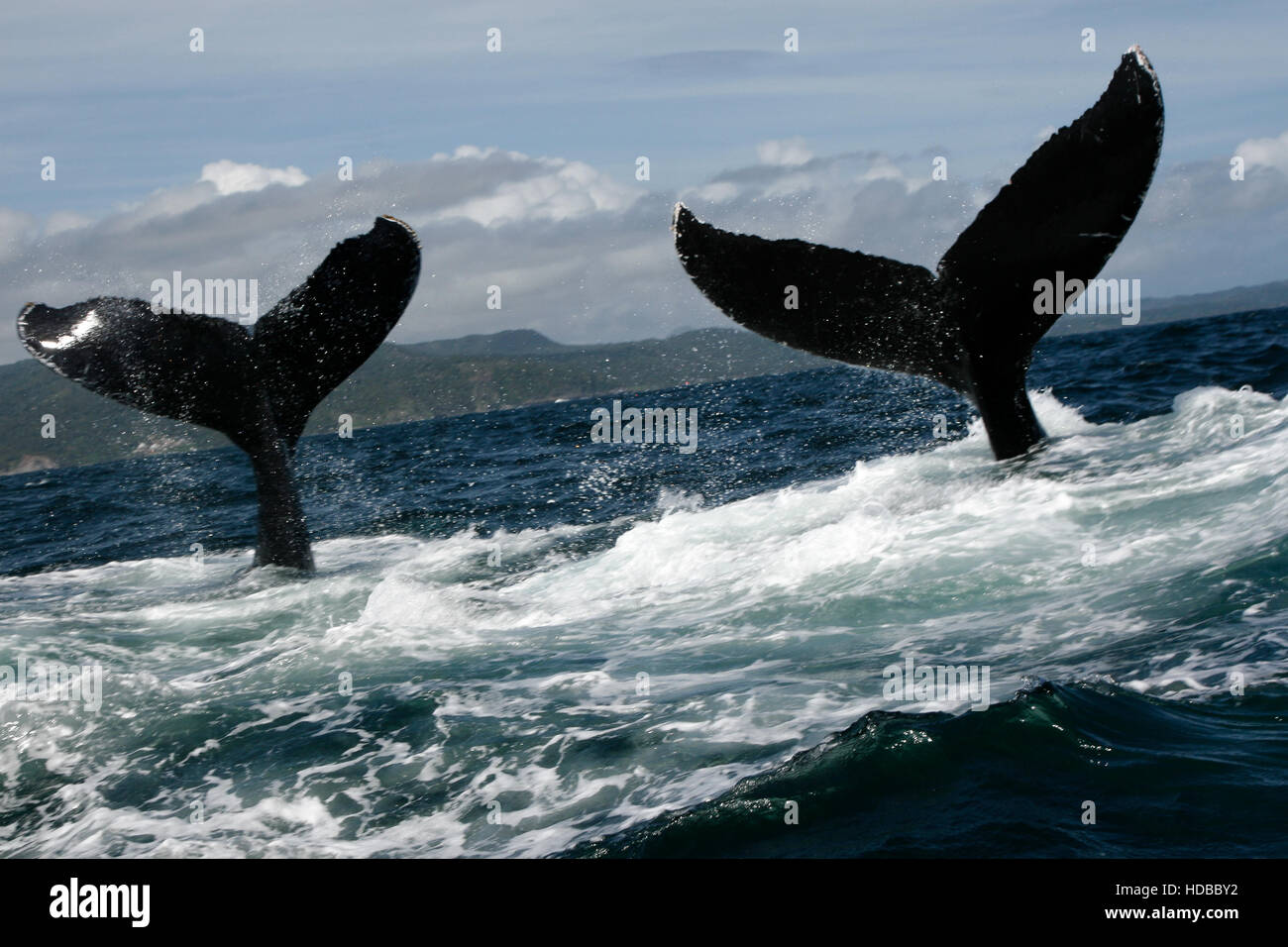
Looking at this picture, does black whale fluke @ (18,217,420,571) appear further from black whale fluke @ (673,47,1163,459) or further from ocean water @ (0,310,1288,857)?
black whale fluke @ (673,47,1163,459)

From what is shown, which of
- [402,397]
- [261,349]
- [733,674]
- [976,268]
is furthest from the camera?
[402,397]

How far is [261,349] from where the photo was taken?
32.8ft

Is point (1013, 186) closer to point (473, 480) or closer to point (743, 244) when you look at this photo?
point (743, 244)

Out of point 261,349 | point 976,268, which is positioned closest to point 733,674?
point 976,268

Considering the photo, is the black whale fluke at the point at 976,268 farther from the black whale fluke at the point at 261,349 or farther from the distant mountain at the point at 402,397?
the distant mountain at the point at 402,397

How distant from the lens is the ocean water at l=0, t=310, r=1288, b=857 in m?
4.59

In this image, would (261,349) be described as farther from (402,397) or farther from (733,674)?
(402,397)

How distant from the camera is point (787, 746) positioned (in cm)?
534

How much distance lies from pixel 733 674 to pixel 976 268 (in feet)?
10.7

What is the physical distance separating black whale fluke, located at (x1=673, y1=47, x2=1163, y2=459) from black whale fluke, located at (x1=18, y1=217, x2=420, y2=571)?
10.0 feet

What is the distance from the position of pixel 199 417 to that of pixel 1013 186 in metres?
6.43

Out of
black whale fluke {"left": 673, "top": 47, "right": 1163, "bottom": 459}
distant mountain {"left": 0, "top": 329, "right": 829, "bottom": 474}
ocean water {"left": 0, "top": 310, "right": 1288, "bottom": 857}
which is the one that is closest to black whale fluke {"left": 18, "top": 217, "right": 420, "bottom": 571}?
ocean water {"left": 0, "top": 310, "right": 1288, "bottom": 857}

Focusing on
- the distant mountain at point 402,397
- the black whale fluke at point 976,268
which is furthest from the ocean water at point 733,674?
the distant mountain at point 402,397
